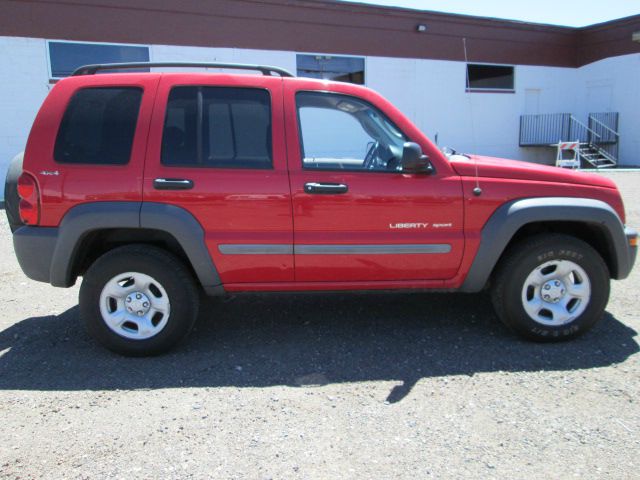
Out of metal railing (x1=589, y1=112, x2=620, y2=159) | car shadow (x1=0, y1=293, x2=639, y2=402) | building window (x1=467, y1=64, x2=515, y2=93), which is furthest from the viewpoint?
metal railing (x1=589, y1=112, x2=620, y2=159)

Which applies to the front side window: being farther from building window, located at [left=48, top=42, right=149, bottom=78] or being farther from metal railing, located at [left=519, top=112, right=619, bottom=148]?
metal railing, located at [left=519, top=112, right=619, bottom=148]

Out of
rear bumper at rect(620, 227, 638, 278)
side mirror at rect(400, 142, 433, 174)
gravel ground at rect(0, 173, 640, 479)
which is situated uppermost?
side mirror at rect(400, 142, 433, 174)

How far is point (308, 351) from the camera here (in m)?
3.87

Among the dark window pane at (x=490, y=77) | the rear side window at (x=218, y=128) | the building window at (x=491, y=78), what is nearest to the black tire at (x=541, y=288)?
the rear side window at (x=218, y=128)

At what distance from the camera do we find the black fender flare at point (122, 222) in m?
3.53

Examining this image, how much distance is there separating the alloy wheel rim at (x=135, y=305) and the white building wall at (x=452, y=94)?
12.3 m

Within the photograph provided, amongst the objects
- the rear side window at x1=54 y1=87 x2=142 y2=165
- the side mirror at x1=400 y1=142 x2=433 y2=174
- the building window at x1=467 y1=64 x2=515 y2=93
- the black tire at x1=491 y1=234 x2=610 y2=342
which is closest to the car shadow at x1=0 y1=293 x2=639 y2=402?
the black tire at x1=491 y1=234 x2=610 y2=342

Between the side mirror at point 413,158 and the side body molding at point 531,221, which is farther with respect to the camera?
the side body molding at point 531,221

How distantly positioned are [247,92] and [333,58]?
1437 cm

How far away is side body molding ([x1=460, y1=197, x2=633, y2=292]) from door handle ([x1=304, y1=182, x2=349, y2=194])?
1.08 metres

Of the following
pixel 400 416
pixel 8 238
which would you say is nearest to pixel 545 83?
pixel 8 238

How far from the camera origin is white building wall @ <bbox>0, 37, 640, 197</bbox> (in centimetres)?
1370

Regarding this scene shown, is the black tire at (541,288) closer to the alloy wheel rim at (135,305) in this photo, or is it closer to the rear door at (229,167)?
the rear door at (229,167)

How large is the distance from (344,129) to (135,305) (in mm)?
2030
